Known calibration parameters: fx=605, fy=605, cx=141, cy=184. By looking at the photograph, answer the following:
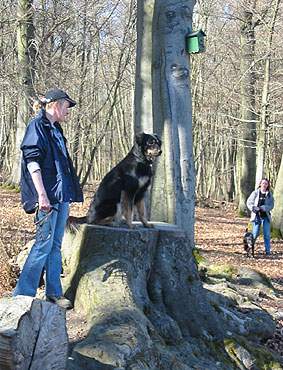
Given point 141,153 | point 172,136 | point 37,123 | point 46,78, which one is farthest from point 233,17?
point 37,123

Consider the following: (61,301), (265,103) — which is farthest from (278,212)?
(61,301)

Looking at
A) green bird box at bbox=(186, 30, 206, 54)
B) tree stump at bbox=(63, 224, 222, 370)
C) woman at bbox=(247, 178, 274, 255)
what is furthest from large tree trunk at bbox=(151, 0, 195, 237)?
woman at bbox=(247, 178, 274, 255)

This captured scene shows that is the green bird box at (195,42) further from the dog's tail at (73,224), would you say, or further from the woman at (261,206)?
the woman at (261,206)

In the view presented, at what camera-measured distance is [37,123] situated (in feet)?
17.2

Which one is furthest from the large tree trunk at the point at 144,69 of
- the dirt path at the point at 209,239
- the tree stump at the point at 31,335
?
the tree stump at the point at 31,335

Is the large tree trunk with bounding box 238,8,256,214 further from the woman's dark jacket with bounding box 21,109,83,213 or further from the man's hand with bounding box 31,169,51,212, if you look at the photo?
the man's hand with bounding box 31,169,51,212

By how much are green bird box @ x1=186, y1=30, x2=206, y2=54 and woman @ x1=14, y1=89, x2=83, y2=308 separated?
4666mm

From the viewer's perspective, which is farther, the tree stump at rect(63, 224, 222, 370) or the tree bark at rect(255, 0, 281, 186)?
the tree bark at rect(255, 0, 281, 186)

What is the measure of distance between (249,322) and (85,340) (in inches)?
128

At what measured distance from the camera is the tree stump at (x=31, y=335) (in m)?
3.66

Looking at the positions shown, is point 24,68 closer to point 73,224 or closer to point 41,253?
point 73,224

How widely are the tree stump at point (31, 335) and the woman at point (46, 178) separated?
127cm

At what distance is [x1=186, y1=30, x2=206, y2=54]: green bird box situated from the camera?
9.54 metres

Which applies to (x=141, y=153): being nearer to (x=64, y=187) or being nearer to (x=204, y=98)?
(x=64, y=187)
